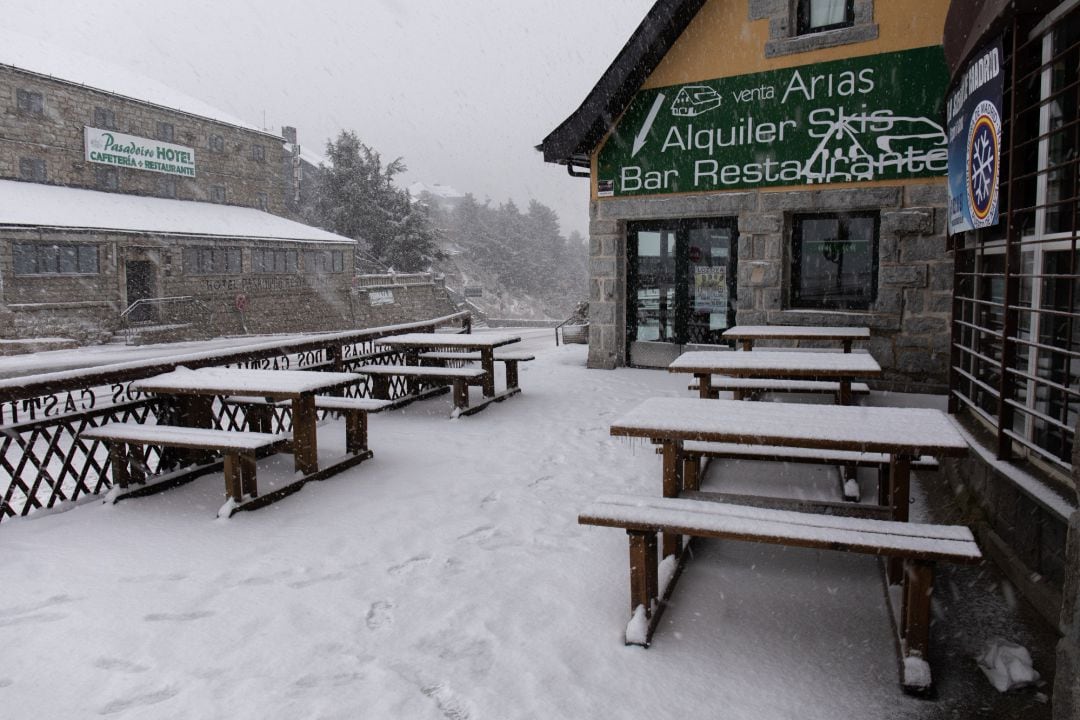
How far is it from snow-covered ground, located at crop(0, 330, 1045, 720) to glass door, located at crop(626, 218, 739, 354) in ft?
19.1

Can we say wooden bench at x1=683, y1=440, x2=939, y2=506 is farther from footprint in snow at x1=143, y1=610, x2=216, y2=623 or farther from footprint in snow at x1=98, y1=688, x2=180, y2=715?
footprint in snow at x1=98, y1=688, x2=180, y2=715

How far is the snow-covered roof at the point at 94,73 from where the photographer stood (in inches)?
1190

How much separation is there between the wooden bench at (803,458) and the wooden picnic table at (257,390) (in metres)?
2.81

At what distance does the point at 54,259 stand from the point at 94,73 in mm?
12681

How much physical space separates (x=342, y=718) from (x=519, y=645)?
0.83 meters

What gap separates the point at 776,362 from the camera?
5773 millimetres

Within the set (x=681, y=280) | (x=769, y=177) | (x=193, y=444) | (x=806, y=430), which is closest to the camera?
(x=806, y=430)

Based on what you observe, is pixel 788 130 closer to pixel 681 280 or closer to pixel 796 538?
pixel 681 280

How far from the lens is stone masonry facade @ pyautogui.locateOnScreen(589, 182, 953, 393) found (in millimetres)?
8781

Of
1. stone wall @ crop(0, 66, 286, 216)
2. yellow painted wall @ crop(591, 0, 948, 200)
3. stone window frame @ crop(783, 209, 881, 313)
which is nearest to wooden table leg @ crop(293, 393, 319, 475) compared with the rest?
stone window frame @ crop(783, 209, 881, 313)

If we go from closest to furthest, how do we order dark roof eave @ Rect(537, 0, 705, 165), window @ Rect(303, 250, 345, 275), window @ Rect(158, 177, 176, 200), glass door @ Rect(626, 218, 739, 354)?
dark roof eave @ Rect(537, 0, 705, 165), glass door @ Rect(626, 218, 739, 354), window @ Rect(158, 177, 176, 200), window @ Rect(303, 250, 345, 275)

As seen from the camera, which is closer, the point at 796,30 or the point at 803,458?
the point at 803,458

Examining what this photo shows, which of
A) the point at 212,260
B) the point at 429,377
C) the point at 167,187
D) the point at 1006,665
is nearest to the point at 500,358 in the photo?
the point at 429,377

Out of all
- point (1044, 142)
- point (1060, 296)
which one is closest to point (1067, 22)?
point (1044, 142)
